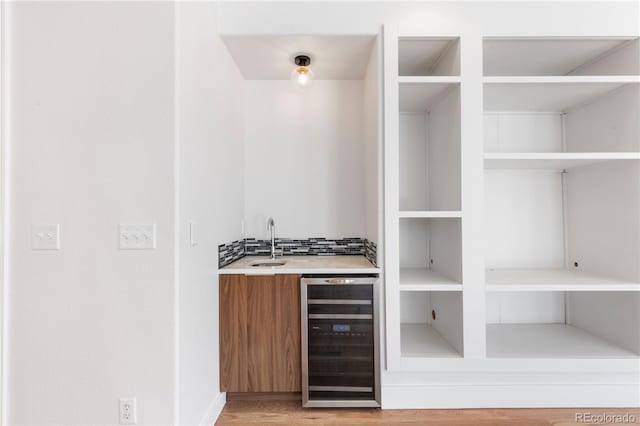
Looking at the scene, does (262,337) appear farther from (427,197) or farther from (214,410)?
(427,197)

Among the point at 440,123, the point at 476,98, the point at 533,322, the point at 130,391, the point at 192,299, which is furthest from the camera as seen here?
the point at 533,322

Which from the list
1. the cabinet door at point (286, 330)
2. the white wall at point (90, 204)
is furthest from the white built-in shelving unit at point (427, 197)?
the white wall at point (90, 204)

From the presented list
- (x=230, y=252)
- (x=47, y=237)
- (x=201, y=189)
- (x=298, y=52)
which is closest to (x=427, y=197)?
(x=298, y=52)

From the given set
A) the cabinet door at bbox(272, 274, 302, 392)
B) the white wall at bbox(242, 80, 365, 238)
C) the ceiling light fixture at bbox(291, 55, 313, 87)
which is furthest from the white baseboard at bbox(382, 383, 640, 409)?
the ceiling light fixture at bbox(291, 55, 313, 87)

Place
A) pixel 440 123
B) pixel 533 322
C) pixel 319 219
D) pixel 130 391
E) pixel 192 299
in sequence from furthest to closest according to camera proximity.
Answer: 1. pixel 319 219
2. pixel 533 322
3. pixel 440 123
4. pixel 192 299
5. pixel 130 391

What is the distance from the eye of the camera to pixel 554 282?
190cm

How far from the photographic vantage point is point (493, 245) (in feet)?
8.02

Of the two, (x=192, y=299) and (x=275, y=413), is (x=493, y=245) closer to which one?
(x=275, y=413)

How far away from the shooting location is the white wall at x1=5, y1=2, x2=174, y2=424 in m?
1.39

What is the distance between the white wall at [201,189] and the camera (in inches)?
57.2

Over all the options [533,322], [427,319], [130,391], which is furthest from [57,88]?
[533,322]

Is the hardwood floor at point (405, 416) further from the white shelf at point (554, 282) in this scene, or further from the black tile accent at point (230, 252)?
the black tile accent at point (230, 252)

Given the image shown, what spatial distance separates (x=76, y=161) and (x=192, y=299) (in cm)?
82

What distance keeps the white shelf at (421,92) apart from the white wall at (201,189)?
1146 mm
